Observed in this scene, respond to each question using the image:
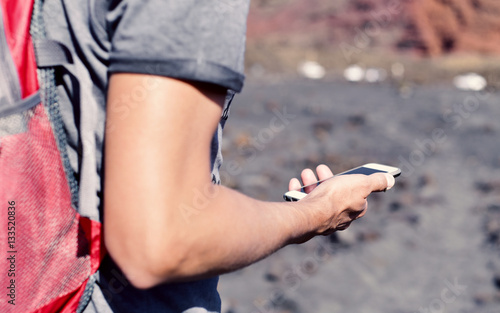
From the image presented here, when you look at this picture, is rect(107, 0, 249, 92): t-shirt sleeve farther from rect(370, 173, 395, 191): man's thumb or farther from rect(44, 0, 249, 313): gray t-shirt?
rect(370, 173, 395, 191): man's thumb

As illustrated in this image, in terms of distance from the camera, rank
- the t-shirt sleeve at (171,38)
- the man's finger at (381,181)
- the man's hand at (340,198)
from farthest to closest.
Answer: the man's finger at (381,181) → the man's hand at (340,198) → the t-shirt sleeve at (171,38)

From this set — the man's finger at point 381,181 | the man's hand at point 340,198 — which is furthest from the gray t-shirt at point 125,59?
the man's finger at point 381,181

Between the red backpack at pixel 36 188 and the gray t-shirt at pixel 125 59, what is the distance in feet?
0.09

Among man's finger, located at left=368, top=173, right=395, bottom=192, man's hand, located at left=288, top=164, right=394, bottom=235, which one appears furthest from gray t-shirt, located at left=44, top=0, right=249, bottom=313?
man's finger, located at left=368, top=173, right=395, bottom=192

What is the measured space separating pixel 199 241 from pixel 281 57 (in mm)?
14230

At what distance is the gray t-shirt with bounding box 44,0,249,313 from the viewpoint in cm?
82

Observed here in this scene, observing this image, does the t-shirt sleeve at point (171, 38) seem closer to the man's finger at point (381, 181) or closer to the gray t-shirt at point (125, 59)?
the gray t-shirt at point (125, 59)

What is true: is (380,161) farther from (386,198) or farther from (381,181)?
(381,181)

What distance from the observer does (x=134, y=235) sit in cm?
83

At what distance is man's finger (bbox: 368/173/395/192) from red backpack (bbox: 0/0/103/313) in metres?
0.74

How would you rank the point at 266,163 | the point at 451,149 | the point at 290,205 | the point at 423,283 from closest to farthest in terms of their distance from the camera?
the point at 290,205
the point at 423,283
the point at 266,163
the point at 451,149

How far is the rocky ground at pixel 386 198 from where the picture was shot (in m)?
3.60

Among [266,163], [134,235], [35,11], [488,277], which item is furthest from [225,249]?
[266,163]

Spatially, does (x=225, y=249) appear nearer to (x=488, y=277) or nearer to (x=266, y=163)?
(x=488, y=277)
